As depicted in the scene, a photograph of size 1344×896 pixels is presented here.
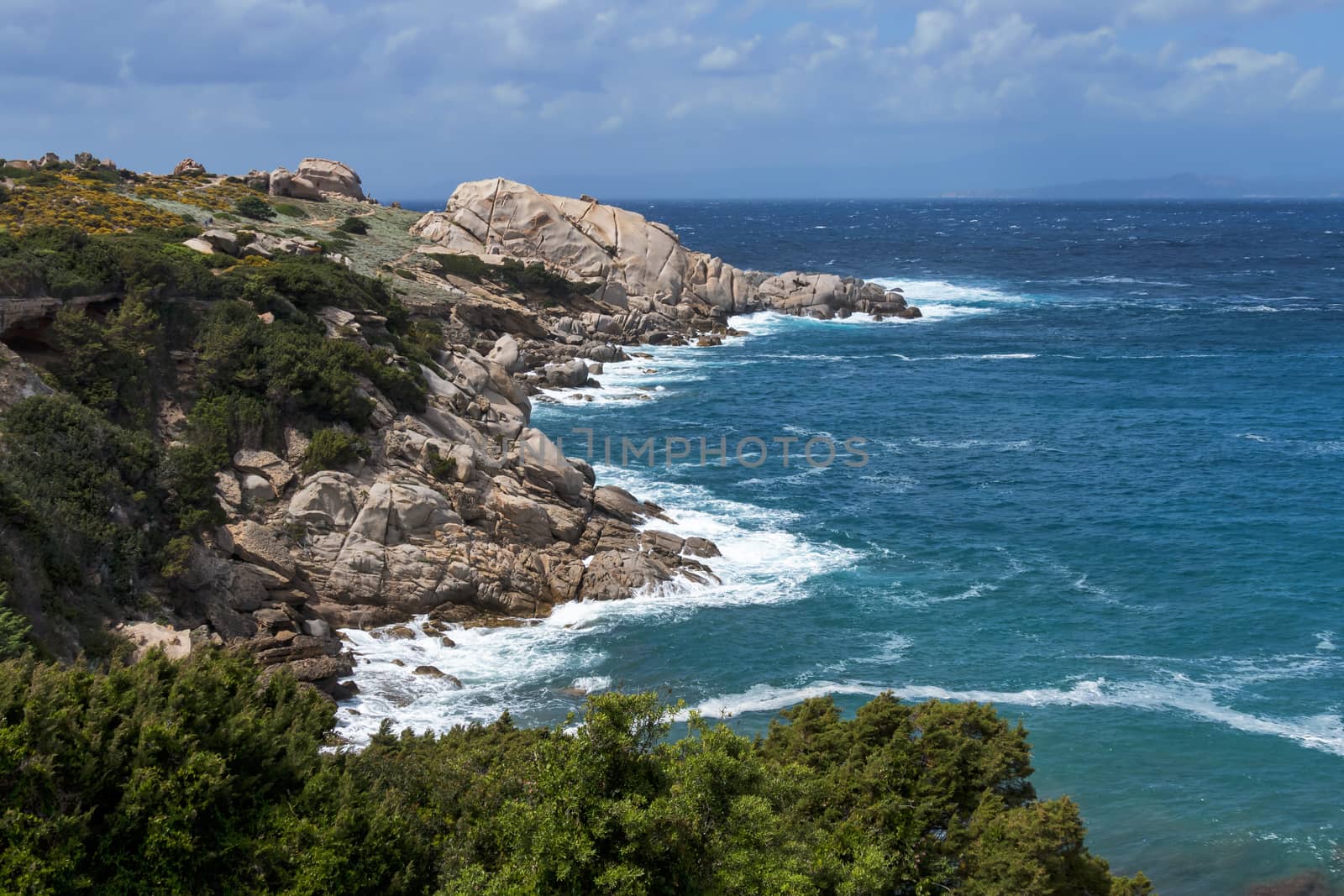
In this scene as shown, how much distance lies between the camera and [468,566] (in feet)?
108

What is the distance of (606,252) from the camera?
86938mm

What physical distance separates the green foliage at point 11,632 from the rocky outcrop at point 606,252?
5959cm

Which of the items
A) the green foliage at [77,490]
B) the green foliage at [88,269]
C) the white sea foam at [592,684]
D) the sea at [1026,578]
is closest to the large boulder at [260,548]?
the green foliage at [77,490]

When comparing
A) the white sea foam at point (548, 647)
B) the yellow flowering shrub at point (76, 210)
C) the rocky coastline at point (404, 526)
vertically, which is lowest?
the white sea foam at point (548, 647)

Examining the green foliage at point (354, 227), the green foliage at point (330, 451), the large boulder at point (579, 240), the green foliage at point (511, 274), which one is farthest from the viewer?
the large boulder at point (579, 240)

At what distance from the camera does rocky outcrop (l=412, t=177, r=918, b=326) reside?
275 feet

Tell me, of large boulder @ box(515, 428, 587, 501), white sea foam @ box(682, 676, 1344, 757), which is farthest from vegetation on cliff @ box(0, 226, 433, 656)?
white sea foam @ box(682, 676, 1344, 757)

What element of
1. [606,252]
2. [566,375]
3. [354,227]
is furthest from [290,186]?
[566,375]

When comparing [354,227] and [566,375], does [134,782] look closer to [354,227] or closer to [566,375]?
[566,375]

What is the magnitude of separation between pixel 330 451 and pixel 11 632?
611 inches

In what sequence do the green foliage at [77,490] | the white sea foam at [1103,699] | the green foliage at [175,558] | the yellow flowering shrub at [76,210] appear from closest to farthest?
the green foliage at [77,490], the green foliage at [175,558], the white sea foam at [1103,699], the yellow flowering shrub at [76,210]

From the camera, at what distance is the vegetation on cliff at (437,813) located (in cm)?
1284

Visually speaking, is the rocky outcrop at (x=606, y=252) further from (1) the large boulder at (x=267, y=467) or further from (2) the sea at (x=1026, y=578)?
(1) the large boulder at (x=267, y=467)

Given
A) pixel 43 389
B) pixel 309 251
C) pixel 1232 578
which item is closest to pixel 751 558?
pixel 1232 578
